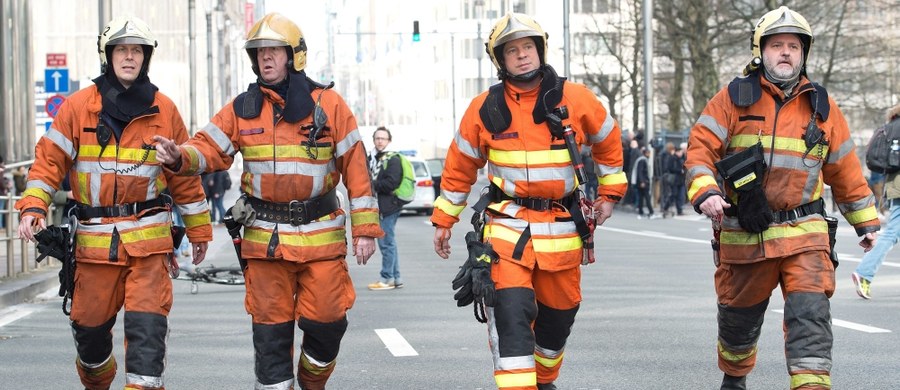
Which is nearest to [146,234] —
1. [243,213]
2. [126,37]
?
Result: [243,213]

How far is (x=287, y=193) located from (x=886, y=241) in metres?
7.11

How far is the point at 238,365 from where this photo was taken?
9.46 metres

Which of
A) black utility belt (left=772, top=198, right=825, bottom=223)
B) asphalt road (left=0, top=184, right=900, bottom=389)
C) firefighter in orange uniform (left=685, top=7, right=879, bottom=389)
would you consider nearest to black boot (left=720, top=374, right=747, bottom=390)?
firefighter in orange uniform (left=685, top=7, right=879, bottom=389)

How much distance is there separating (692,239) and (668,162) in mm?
8795

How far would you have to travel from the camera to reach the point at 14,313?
527 inches

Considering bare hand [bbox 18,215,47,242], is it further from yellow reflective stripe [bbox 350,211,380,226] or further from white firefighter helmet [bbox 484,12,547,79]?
white firefighter helmet [bbox 484,12,547,79]

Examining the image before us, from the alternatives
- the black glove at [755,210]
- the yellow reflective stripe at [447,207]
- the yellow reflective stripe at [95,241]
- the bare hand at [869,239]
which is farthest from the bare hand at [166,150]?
the bare hand at [869,239]

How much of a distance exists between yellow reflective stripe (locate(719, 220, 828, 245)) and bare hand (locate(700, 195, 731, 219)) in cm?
29

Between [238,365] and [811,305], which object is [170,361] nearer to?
[238,365]

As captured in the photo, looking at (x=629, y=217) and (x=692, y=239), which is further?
(x=629, y=217)

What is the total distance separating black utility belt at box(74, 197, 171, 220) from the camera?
7.13m

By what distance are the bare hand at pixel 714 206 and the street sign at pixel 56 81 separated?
22.4m

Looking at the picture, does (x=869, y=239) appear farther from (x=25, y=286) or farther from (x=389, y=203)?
(x=25, y=286)

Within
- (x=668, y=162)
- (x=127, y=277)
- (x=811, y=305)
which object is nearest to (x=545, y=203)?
(x=811, y=305)
